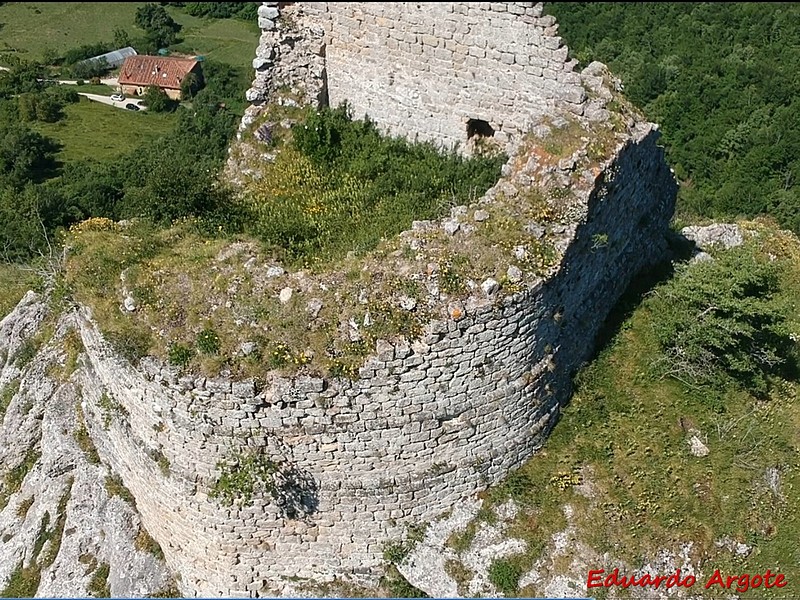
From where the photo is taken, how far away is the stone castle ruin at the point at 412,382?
337 inches

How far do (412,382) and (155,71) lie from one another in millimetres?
68159

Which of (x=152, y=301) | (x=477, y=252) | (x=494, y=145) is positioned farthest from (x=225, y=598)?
(x=494, y=145)

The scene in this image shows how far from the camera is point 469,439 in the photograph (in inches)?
369

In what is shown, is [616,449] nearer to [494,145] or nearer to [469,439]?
[469,439]

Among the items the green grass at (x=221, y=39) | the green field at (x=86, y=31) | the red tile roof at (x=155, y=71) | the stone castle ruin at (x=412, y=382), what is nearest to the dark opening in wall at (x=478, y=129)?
the stone castle ruin at (x=412, y=382)

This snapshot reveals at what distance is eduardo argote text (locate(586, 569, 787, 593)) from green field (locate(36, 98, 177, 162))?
2097 inches

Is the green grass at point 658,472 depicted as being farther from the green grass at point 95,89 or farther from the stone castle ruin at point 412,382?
the green grass at point 95,89

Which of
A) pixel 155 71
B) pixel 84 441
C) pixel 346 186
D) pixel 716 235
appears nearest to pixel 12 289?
pixel 84 441

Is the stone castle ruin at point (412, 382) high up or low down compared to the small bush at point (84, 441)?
up

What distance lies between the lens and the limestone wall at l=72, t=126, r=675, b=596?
8469 mm

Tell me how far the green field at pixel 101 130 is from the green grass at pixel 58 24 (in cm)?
943

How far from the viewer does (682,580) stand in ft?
31.0

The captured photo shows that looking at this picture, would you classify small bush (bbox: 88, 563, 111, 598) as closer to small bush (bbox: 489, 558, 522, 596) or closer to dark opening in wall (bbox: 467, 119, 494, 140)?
small bush (bbox: 489, 558, 522, 596)

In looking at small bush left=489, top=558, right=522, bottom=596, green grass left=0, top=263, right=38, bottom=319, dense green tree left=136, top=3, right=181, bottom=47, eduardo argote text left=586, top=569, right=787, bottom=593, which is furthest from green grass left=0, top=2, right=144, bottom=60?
eduardo argote text left=586, top=569, right=787, bottom=593
